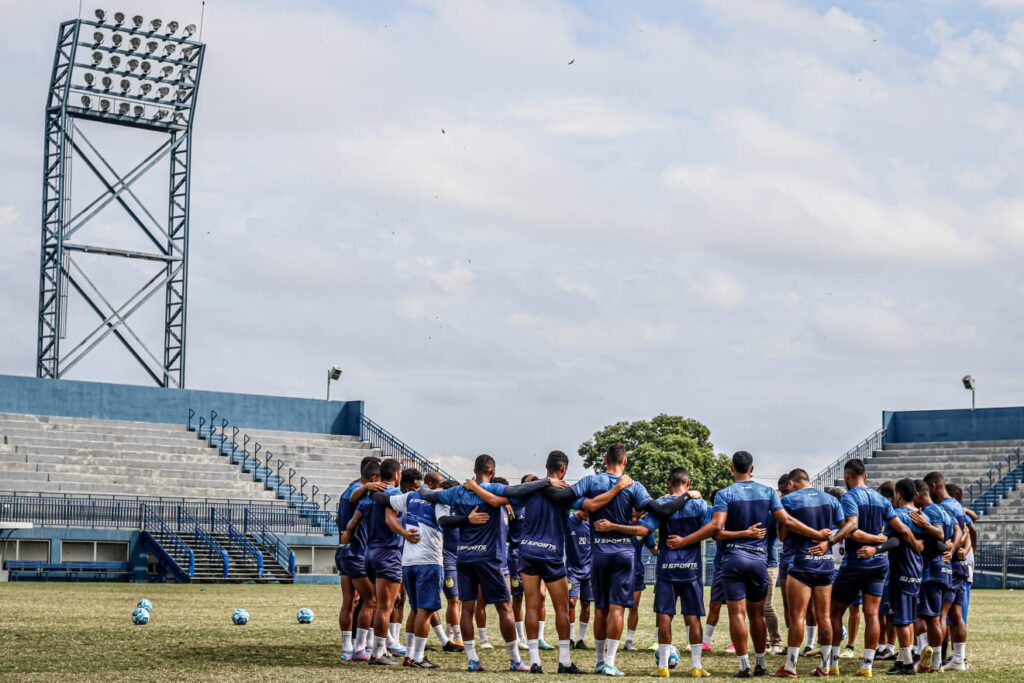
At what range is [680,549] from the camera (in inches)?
602

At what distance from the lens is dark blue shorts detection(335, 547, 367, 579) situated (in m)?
16.3

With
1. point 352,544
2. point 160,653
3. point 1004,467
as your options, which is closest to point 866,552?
point 352,544

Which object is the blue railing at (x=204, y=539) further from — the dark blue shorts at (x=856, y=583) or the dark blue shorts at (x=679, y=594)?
the dark blue shorts at (x=856, y=583)

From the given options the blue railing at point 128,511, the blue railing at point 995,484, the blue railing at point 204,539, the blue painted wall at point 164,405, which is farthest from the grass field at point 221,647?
the blue railing at point 995,484

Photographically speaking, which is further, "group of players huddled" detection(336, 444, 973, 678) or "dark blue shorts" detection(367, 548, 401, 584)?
"dark blue shorts" detection(367, 548, 401, 584)

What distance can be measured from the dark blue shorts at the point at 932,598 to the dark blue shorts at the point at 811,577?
1.43 meters

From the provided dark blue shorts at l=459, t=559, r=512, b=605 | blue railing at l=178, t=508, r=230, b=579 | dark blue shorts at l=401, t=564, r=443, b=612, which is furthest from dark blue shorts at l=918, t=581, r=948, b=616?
blue railing at l=178, t=508, r=230, b=579

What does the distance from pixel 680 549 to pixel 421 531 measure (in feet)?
9.43

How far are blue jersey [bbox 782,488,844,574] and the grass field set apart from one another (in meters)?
1.20

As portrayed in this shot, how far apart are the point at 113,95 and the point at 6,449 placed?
1445cm

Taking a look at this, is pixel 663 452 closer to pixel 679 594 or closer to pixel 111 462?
pixel 111 462

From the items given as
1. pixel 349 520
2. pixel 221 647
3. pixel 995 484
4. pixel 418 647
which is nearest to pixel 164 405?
pixel 995 484

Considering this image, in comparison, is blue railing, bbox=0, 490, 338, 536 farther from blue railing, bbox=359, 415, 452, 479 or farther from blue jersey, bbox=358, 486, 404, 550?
blue jersey, bbox=358, 486, 404, 550

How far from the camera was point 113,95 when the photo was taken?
177 ft
